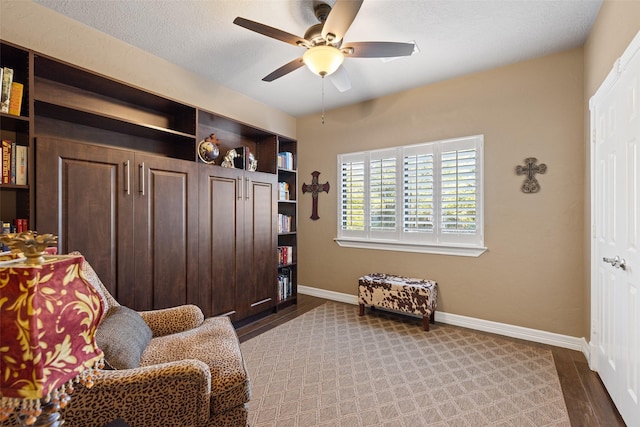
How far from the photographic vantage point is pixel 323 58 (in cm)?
198

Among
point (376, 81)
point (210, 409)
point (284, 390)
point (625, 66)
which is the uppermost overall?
point (376, 81)

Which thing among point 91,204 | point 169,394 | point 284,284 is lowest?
point 284,284

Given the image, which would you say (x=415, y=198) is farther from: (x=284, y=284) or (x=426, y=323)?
(x=284, y=284)

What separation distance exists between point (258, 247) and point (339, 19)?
7.98 ft

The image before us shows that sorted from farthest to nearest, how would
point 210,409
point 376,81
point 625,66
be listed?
point 376,81 → point 625,66 → point 210,409

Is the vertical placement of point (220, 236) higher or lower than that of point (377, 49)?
lower

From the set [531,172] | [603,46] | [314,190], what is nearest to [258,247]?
[314,190]

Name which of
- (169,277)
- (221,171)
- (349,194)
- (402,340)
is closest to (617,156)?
(402,340)

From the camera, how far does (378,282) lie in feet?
10.8

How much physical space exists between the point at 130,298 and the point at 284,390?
139 cm

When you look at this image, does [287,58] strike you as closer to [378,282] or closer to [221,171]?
[221,171]

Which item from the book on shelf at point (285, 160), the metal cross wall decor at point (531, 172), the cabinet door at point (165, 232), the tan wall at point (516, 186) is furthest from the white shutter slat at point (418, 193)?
the cabinet door at point (165, 232)

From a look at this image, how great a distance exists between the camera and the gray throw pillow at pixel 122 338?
1.29 m

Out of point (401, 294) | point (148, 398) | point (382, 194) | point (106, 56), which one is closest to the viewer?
point (148, 398)
